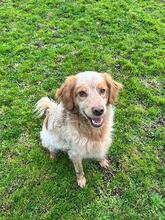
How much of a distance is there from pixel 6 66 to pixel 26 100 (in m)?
1.22

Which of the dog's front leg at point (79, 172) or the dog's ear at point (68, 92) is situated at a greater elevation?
the dog's ear at point (68, 92)

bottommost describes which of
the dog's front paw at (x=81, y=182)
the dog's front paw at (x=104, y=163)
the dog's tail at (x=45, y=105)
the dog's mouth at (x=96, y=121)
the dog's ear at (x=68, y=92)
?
the dog's front paw at (x=81, y=182)

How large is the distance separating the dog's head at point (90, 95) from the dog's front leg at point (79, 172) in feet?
2.64

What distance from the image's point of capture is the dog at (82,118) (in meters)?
4.43

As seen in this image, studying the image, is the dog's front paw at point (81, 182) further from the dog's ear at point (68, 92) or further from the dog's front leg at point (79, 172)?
the dog's ear at point (68, 92)

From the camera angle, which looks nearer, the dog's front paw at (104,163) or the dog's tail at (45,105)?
the dog's front paw at (104,163)

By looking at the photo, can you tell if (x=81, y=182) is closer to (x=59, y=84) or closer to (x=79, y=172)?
(x=79, y=172)

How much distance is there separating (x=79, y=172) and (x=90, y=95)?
1.47 meters

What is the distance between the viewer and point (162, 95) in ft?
22.5

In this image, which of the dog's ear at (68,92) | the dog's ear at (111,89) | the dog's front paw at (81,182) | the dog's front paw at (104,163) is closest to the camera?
the dog's ear at (68,92)

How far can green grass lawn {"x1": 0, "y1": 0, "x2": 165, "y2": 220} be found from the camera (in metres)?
5.21

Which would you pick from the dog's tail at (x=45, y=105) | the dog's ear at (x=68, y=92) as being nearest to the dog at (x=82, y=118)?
the dog's ear at (x=68, y=92)

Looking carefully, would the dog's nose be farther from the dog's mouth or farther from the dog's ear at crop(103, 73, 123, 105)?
the dog's ear at crop(103, 73, 123, 105)

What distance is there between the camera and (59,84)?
23.2 ft
